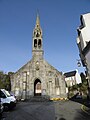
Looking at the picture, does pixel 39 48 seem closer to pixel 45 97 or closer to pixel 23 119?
pixel 45 97

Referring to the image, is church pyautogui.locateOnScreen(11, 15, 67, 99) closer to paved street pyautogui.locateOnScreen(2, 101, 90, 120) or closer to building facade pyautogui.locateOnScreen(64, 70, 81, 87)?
paved street pyautogui.locateOnScreen(2, 101, 90, 120)

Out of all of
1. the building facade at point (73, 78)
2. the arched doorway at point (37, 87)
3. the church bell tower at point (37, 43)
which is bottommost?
the arched doorway at point (37, 87)

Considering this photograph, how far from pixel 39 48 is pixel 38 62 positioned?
3922mm

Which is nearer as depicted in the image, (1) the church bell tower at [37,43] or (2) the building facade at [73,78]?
(1) the church bell tower at [37,43]

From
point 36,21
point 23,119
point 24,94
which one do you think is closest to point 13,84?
point 24,94

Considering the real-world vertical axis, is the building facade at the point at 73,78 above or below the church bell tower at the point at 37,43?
below

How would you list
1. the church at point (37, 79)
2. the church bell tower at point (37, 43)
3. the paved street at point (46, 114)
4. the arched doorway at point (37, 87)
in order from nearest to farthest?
the paved street at point (46, 114) < the church at point (37, 79) < the arched doorway at point (37, 87) < the church bell tower at point (37, 43)

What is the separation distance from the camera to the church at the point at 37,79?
4101cm

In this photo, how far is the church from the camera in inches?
1614

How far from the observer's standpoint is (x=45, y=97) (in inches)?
1588

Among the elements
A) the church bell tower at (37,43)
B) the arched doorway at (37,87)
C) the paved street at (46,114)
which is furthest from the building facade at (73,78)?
the paved street at (46,114)

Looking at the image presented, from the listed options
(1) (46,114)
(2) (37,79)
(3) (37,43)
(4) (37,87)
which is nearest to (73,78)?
(4) (37,87)

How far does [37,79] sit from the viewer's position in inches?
1703

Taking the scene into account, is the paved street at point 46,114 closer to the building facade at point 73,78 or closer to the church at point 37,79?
the church at point 37,79
